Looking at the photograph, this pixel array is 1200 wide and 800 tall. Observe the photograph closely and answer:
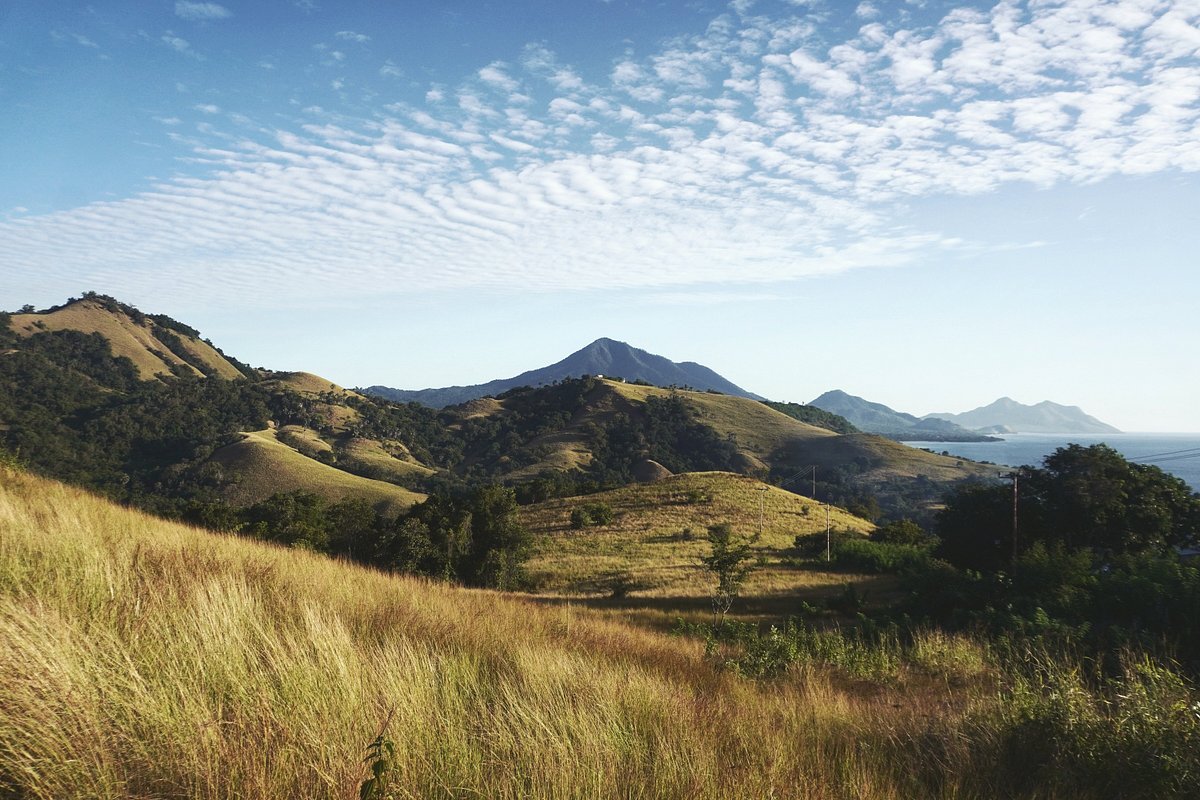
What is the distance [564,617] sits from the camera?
26.2 feet

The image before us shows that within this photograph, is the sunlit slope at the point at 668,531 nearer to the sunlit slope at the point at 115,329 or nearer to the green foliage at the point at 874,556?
the green foliage at the point at 874,556

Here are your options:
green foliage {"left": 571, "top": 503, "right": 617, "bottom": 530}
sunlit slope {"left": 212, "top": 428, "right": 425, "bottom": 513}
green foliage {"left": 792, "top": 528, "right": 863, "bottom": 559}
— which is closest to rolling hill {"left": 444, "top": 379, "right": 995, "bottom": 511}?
sunlit slope {"left": 212, "top": 428, "right": 425, "bottom": 513}

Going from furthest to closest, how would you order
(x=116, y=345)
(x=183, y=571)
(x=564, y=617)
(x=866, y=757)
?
(x=116, y=345)
(x=564, y=617)
(x=183, y=571)
(x=866, y=757)

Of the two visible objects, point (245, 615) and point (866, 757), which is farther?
point (245, 615)

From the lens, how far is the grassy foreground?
2852mm

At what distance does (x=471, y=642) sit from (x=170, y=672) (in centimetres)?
244

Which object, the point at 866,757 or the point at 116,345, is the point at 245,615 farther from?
the point at 116,345

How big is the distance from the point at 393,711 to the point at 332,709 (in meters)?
0.46

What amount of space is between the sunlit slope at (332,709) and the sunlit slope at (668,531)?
27.7 metres

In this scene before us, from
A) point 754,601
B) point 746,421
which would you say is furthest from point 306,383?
point 754,601

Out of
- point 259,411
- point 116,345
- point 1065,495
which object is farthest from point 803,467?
point 116,345

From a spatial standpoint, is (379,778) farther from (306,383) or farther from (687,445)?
(306,383)

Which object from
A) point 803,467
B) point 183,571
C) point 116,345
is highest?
point 116,345

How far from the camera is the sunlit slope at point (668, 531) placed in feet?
118
